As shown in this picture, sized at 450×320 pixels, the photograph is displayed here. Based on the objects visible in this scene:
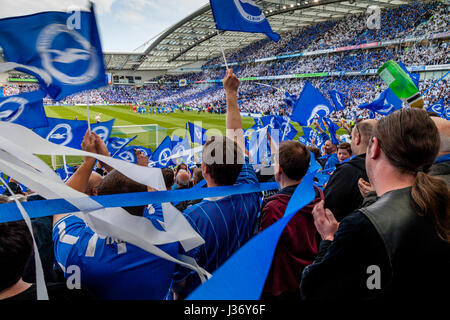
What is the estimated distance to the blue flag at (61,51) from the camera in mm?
2516

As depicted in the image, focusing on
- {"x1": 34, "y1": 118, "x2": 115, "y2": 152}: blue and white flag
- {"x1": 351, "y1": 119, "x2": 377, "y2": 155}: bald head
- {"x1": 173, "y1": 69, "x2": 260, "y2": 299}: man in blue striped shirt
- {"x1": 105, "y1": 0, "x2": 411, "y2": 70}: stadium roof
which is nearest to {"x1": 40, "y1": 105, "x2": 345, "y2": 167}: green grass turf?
{"x1": 34, "y1": 118, "x2": 115, "y2": 152}: blue and white flag

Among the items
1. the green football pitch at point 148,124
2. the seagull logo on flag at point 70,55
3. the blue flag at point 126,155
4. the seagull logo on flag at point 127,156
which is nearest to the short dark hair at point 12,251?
the seagull logo on flag at point 70,55

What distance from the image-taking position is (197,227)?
168 centimetres

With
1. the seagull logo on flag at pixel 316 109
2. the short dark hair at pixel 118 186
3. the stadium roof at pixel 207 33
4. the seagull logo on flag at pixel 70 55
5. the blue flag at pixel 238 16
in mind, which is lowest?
the short dark hair at pixel 118 186

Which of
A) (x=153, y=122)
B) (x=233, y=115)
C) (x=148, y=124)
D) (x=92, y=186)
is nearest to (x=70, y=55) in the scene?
(x=92, y=186)

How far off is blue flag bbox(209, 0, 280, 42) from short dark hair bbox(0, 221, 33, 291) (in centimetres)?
291

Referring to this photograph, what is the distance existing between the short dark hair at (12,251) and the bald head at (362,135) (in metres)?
2.86

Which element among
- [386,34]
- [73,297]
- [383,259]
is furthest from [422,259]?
[386,34]

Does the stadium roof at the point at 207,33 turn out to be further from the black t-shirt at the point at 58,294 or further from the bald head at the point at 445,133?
the black t-shirt at the point at 58,294

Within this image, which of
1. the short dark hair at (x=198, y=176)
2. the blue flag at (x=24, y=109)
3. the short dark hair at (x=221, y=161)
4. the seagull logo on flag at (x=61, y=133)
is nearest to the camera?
the short dark hair at (x=221, y=161)

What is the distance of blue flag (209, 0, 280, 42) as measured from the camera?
130 inches

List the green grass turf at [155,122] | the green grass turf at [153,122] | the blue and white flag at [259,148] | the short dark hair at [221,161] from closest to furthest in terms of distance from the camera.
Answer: the short dark hair at [221,161]
the blue and white flag at [259,148]
the green grass turf at [155,122]
the green grass turf at [153,122]

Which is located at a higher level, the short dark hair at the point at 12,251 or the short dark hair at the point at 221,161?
the short dark hair at the point at 221,161
